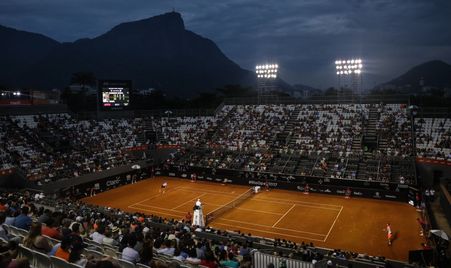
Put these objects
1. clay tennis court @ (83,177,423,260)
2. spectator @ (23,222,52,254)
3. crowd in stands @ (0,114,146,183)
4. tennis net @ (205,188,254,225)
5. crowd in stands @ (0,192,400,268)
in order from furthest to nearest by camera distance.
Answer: crowd in stands @ (0,114,146,183) < tennis net @ (205,188,254,225) < clay tennis court @ (83,177,423,260) < spectator @ (23,222,52,254) < crowd in stands @ (0,192,400,268)

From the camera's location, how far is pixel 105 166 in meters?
42.3

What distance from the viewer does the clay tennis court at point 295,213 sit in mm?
24219

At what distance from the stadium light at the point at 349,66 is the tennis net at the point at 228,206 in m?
26.8

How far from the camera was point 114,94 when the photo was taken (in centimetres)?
5025

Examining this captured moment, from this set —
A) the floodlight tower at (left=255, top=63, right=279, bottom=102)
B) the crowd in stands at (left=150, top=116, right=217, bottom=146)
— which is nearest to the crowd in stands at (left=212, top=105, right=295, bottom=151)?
the crowd in stands at (left=150, top=116, right=217, bottom=146)

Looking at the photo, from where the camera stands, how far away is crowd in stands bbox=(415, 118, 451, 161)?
37938mm

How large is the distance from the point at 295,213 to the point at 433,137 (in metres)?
21.8

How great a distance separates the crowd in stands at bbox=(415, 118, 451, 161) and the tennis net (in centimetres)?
2000

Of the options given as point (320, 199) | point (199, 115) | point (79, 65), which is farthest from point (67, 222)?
point (79, 65)

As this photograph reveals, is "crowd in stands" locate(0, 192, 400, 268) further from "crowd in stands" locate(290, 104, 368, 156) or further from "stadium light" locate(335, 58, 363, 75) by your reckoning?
"stadium light" locate(335, 58, 363, 75)

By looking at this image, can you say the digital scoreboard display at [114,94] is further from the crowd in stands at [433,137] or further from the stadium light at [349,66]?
the crowd in stands at [433,137]

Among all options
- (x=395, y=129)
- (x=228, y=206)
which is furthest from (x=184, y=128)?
(x=395, y=129)

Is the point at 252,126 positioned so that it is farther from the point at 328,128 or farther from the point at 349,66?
the point at 349,66

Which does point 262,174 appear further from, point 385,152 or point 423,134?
point 423,134
